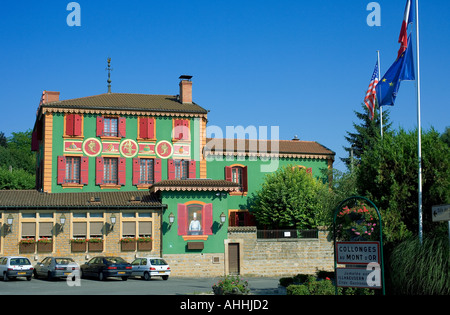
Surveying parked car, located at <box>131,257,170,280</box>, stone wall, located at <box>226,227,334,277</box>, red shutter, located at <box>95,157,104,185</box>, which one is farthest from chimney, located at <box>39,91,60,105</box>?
stone wall, located at <box>226,227,334,277</box>

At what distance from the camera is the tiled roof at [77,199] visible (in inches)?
1328

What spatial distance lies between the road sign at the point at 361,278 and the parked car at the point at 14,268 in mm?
19602

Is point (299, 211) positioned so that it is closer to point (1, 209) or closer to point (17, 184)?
point (1, 209)

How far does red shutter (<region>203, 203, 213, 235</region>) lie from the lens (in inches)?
1410

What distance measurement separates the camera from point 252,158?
42.7 meters

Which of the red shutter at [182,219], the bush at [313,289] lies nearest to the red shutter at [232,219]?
the red shutter at [182,219]

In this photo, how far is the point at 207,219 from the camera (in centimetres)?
3594

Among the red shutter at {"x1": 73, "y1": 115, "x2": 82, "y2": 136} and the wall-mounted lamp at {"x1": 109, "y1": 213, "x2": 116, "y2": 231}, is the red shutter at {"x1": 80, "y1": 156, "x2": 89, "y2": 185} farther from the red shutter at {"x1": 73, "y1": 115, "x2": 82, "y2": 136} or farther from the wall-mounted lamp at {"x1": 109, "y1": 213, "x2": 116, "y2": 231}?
the wall-mounted lamp at {"x1": 109, "y1": 213, "x2": 116, "y2": 231}

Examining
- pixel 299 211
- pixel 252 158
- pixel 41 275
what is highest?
pixel 252 158

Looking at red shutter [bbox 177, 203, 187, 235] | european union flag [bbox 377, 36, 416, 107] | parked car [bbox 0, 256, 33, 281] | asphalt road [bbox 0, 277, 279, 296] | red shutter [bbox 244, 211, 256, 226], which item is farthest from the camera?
red shutter [bbox 244, 211, 256, 226]

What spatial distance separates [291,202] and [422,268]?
22.2m

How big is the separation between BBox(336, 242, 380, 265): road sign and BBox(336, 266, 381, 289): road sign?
252 mm
